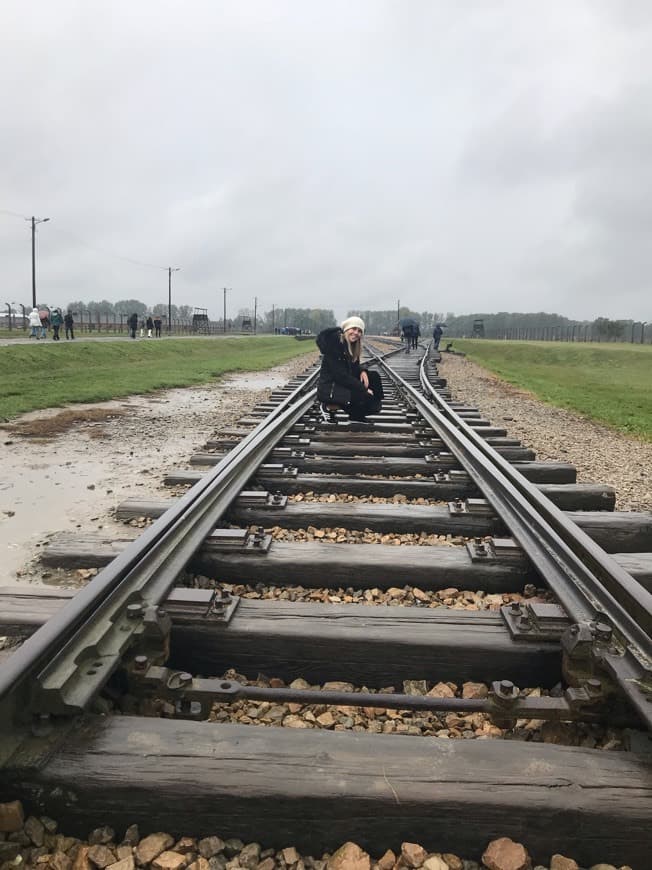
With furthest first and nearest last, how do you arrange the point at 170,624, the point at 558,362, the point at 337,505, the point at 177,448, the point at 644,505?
the point at 558,362
the point at 177,448
the point at 644,505
the point at 337,505
the point at 170,624

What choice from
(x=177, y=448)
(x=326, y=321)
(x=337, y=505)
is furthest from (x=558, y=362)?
(x=326, y=321)

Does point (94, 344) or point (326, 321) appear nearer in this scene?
point (94, 344)

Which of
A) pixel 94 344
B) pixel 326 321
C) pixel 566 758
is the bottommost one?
pixel 566 758

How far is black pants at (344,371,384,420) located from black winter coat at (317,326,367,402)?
2.6 inches

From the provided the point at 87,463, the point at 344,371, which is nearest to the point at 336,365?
the point at 344,371

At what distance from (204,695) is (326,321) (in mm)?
132779

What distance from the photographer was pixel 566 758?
4.99ft

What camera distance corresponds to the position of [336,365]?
6074 millimetres

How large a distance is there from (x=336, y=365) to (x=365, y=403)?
1.67ft

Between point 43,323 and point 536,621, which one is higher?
point 43,323

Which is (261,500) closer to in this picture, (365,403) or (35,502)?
(35,502)

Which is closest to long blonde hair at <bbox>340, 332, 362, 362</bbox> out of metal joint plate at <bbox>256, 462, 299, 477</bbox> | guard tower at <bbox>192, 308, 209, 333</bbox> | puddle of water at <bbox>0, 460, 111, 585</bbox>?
metal joint plate at <bbox>256, 462, 299, 477</bbox>

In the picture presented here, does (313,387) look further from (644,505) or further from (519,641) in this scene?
(519,641)

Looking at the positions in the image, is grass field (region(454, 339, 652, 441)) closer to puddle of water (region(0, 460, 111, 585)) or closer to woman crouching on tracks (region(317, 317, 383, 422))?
woman crouching on tracks (region(317, 317, 383, 422))
